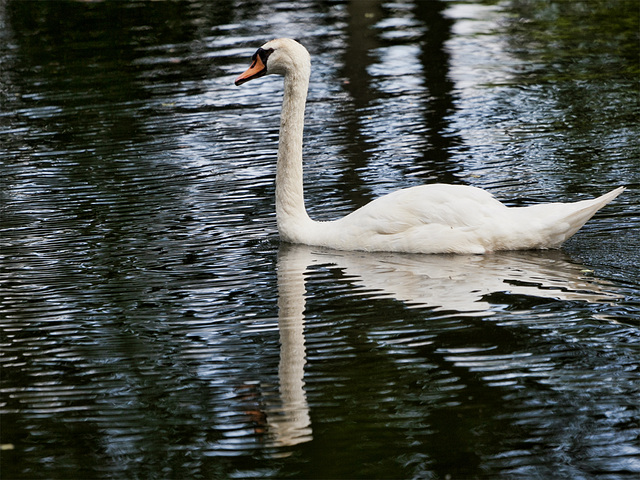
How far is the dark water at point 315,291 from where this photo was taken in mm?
5598

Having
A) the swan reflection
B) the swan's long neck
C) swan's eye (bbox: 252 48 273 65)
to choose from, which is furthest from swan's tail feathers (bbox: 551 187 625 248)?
swan's eye (bbox: 252 48 273 65)

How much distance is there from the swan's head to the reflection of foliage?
7.59 metres

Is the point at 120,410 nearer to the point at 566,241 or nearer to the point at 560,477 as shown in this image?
the point at 560,477

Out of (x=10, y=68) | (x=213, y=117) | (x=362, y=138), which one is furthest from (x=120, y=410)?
(x=10, y=68)

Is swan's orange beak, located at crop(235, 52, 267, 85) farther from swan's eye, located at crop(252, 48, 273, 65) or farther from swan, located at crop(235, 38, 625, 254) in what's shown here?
swan, located at crop(235, 38, 625, 254)

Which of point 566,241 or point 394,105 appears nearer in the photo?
point 566,241

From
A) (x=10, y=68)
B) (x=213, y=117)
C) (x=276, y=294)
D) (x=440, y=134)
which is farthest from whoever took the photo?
(x=10, y=68)

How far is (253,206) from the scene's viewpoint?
35.7 ft

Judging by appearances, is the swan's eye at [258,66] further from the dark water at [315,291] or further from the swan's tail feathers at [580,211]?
the swan's tail feathers at [580,211]

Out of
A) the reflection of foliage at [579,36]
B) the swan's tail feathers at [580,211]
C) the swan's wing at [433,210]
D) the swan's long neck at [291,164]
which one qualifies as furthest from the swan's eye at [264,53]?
the reflection of foliage at [579,36]

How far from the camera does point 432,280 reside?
8164 mm

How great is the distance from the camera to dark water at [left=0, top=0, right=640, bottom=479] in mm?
5598

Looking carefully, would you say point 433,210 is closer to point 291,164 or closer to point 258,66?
point 291,164

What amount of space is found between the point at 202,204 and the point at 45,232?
161cm
